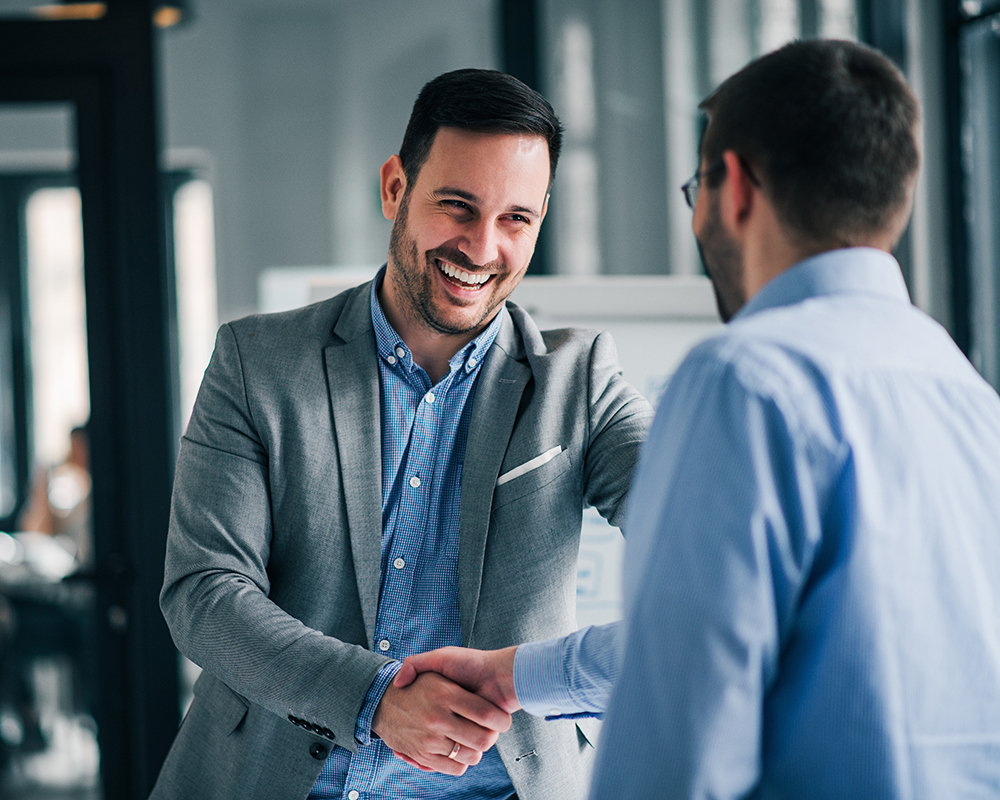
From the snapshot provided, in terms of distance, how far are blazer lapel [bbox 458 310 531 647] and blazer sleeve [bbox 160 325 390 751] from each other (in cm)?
17

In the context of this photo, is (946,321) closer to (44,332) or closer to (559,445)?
(559,445)

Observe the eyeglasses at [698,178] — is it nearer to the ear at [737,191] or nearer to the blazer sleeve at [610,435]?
the ear at [737,191]

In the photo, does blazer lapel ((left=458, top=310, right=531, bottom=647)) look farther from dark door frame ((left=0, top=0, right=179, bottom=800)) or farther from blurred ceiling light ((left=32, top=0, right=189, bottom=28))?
blurred ceiling light ((left=32, top=0, right=189, bottom=28))

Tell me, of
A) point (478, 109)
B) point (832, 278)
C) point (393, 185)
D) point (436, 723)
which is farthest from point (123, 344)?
point (832, 278)

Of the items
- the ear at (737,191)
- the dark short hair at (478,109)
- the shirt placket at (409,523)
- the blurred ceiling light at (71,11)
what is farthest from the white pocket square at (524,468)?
the blurred ceiling light at (71,11)

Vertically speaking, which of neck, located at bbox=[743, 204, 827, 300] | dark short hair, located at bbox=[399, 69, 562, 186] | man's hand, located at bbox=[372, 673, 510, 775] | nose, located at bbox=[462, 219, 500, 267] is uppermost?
dark short hair, located at bbox=[399, 69, 562, 186]

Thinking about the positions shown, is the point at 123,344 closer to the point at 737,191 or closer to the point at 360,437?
the point at 360,437

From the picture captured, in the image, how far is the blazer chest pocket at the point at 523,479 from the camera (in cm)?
134

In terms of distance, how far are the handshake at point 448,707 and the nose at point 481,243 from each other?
0.57 meters

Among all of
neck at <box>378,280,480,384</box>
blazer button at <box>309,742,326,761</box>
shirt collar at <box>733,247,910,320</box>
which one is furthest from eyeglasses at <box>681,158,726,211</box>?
blazer button at <box>309,742,326,761</box>

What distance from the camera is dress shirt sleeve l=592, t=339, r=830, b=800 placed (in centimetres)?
66

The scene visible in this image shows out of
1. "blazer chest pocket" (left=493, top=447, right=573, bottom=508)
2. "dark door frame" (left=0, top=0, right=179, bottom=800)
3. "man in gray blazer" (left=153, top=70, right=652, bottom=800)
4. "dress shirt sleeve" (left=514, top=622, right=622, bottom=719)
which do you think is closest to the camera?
"dress shirt sleeve" (left=514, top=622, right=622, bottom=719)

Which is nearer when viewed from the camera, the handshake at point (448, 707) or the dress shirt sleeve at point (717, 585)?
the dress shirt sleeve at point (717, 585)

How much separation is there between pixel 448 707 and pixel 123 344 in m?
1.80
